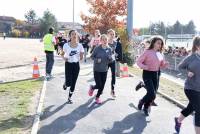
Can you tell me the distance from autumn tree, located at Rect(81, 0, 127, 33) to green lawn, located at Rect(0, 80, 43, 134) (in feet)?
66.6

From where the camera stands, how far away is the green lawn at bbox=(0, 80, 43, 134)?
8445 mm

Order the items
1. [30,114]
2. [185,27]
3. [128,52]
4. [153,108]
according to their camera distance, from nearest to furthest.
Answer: [30,114], [153,108], [128,52], [185,27]

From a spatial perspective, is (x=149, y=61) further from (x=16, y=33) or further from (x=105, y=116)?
(x=16, y=33)

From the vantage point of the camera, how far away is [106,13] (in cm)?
3559

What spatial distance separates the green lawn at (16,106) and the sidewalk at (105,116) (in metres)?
0.37

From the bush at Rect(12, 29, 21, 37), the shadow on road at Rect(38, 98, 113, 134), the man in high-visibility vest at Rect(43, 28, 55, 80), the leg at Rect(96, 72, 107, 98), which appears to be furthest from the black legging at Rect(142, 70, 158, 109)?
the bush at Rect(12, 29, 21, 37)

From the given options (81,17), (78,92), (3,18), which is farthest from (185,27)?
(78,92)

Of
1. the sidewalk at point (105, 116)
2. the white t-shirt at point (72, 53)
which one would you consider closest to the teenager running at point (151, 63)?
the sidewalk at point (105, 116)

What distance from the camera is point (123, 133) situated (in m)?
8.32

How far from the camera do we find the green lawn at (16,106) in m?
8.45

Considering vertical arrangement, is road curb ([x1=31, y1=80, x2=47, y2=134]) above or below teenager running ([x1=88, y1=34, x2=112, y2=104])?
below

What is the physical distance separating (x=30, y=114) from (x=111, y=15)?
26470 mm

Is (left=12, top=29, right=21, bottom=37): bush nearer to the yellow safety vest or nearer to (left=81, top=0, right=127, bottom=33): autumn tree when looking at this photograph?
(left=81, top=0, right=127, bottom=33): autumn tree

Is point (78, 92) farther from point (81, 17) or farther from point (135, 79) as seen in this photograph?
point (81, 17)
